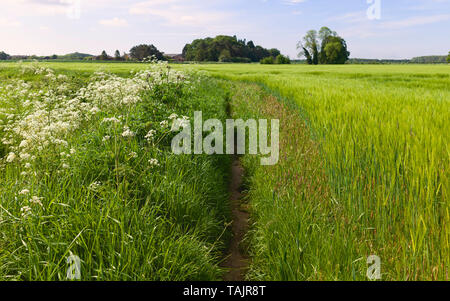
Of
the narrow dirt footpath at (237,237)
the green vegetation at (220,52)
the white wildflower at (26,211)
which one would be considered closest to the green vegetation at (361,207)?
the narrow dirt footpath at (237,237)

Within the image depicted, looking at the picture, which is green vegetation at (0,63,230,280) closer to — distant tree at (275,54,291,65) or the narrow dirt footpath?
the narrow dirt footpath

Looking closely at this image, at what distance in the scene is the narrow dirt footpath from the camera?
3.22 m

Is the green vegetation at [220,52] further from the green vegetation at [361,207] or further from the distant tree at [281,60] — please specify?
the green vegetation at [361,207]

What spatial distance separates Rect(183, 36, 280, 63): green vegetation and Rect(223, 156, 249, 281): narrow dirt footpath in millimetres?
69874

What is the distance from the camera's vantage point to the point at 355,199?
2.75 metres

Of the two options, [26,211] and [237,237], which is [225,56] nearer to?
[237,237]

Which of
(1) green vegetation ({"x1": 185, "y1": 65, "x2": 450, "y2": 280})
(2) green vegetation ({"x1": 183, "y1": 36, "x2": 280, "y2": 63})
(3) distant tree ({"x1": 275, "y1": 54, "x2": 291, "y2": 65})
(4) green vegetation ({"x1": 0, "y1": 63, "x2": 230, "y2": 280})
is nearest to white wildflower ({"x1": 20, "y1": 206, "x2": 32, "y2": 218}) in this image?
(4) green vegetation ({"x1": 0, "y1": 63, "x2": 230, "y2": 280})

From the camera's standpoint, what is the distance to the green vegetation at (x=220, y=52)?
77.9 m

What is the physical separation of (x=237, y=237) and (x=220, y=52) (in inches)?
3311

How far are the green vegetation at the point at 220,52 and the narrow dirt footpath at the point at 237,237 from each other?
2751 inches

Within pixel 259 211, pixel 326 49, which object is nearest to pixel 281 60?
pixel 326 49
